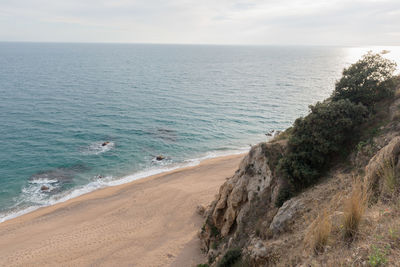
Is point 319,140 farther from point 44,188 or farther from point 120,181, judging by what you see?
point 44,188

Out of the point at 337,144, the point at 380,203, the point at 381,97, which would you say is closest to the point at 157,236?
the point at 337,144

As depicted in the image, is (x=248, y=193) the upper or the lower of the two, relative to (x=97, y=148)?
upper

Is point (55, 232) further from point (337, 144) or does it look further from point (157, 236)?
point (337, 144)

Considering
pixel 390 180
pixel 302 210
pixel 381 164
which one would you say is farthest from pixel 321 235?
pixel 302 210

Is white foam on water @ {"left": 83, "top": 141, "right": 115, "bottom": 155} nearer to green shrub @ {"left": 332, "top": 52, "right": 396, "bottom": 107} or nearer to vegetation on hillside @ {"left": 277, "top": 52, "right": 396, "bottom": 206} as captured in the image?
vegetation on hillside @ {"left": 277, "top": 52, "right": 396, "bottom": 206}

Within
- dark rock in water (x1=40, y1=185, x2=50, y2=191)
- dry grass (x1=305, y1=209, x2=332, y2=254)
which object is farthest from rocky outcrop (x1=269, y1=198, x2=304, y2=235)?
dark rock in water (x1=40, y1=185, x2=50, y2=191)

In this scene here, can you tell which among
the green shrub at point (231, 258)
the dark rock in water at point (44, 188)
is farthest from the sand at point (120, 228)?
the green shrub at point (231, 258)
